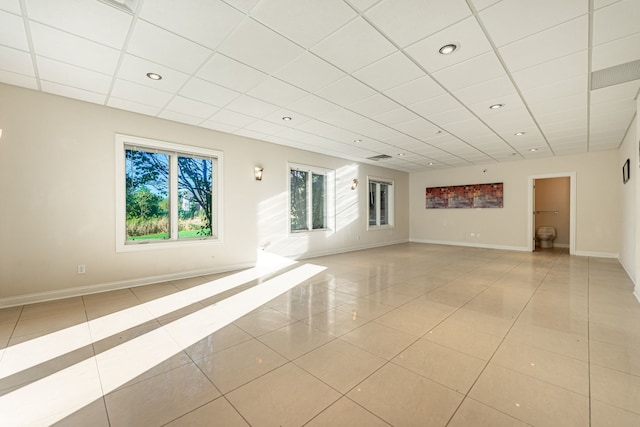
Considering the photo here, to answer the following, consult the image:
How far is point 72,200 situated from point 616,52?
6.80 meters

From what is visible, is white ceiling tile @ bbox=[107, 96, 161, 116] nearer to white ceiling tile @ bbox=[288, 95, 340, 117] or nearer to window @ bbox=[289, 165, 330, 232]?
white ceiling tile @ bbox=[288, 95, 340, 117]

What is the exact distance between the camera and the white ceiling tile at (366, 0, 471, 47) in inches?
82.0

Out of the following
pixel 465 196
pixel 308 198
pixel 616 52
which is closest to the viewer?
pixel 616 52

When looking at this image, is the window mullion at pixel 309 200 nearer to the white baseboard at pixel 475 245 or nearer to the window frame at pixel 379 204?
the window frame at pixel 379 204

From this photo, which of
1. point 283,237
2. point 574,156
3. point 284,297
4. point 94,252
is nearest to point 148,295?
point 94,252

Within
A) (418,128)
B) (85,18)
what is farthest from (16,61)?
(418,128)

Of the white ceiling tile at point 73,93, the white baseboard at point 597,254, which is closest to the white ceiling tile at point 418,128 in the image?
the white ceiling tile at point 73,93

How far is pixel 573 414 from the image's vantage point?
5.32 feet

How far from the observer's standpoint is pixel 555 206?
30.6ft

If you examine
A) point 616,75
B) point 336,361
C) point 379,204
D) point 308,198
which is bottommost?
point 336,361

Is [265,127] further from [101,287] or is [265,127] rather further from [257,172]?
[101,287]

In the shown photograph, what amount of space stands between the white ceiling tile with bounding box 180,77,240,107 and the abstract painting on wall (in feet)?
27.2

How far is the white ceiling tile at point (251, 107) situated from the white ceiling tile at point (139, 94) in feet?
2.91

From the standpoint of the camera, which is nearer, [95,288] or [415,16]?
[415,16]
